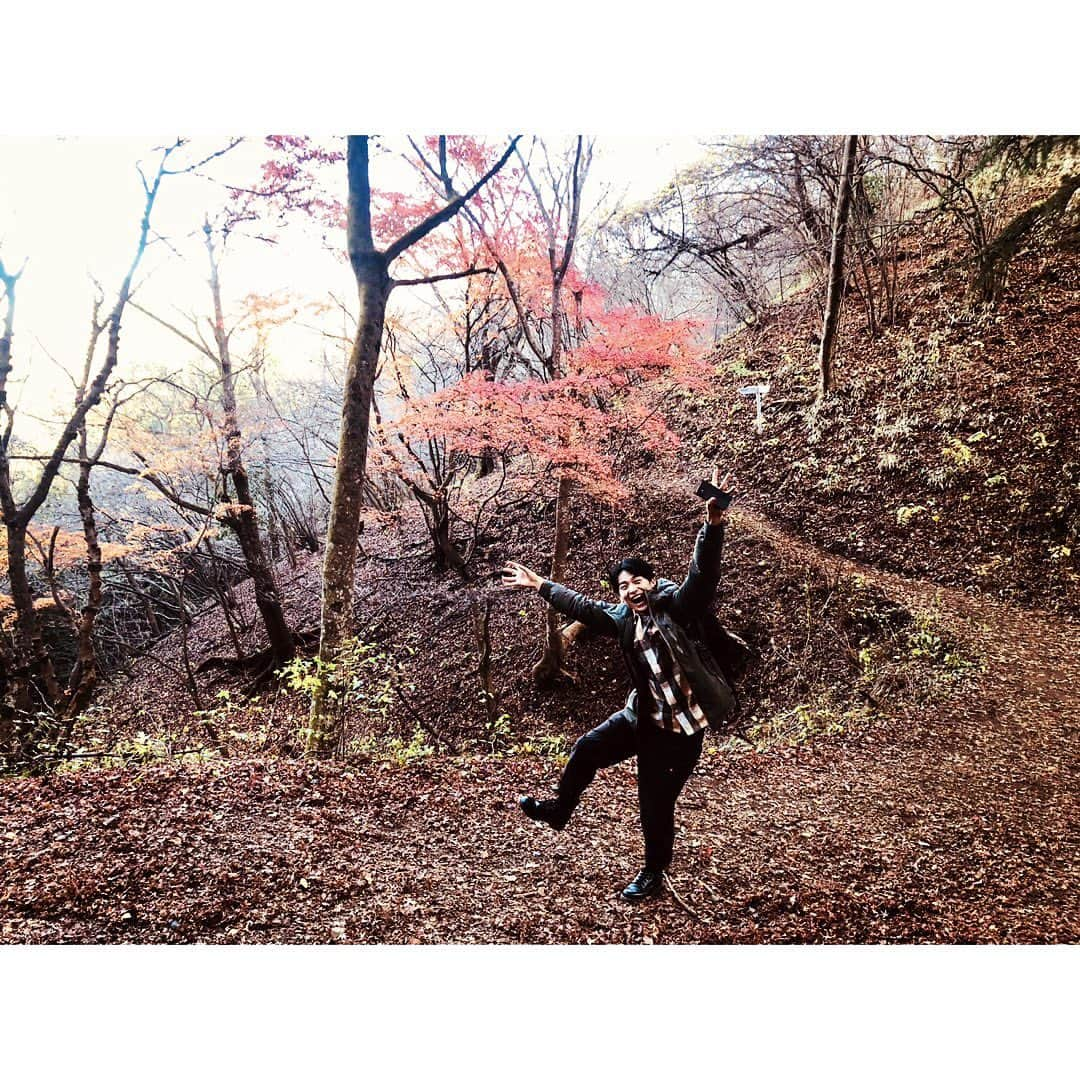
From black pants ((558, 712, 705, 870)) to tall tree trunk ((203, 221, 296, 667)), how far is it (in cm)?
182

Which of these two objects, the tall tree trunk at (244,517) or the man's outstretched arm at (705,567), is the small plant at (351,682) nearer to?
the tall tree trunk at (244,517)

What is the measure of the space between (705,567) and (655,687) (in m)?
0.51

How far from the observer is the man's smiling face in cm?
223

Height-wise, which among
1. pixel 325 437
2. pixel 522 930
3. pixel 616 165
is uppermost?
pixel 616 165

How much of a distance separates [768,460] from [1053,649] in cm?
157

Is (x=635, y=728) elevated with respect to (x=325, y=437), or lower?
lower

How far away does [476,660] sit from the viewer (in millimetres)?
3332

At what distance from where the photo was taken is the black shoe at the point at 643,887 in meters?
2.28

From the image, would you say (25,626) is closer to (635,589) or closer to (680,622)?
(635,589)

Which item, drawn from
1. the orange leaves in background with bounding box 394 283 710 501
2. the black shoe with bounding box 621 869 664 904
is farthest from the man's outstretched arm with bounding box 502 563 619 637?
the orange leaves in background with bounding box 394 283 710 501

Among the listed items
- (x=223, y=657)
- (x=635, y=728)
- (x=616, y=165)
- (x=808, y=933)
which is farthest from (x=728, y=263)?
(x=223, y=657)

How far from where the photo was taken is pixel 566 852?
2355mm

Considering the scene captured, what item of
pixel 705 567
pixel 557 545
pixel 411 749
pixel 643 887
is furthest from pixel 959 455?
pixel 411 749

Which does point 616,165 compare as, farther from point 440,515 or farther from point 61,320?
point 61,320
